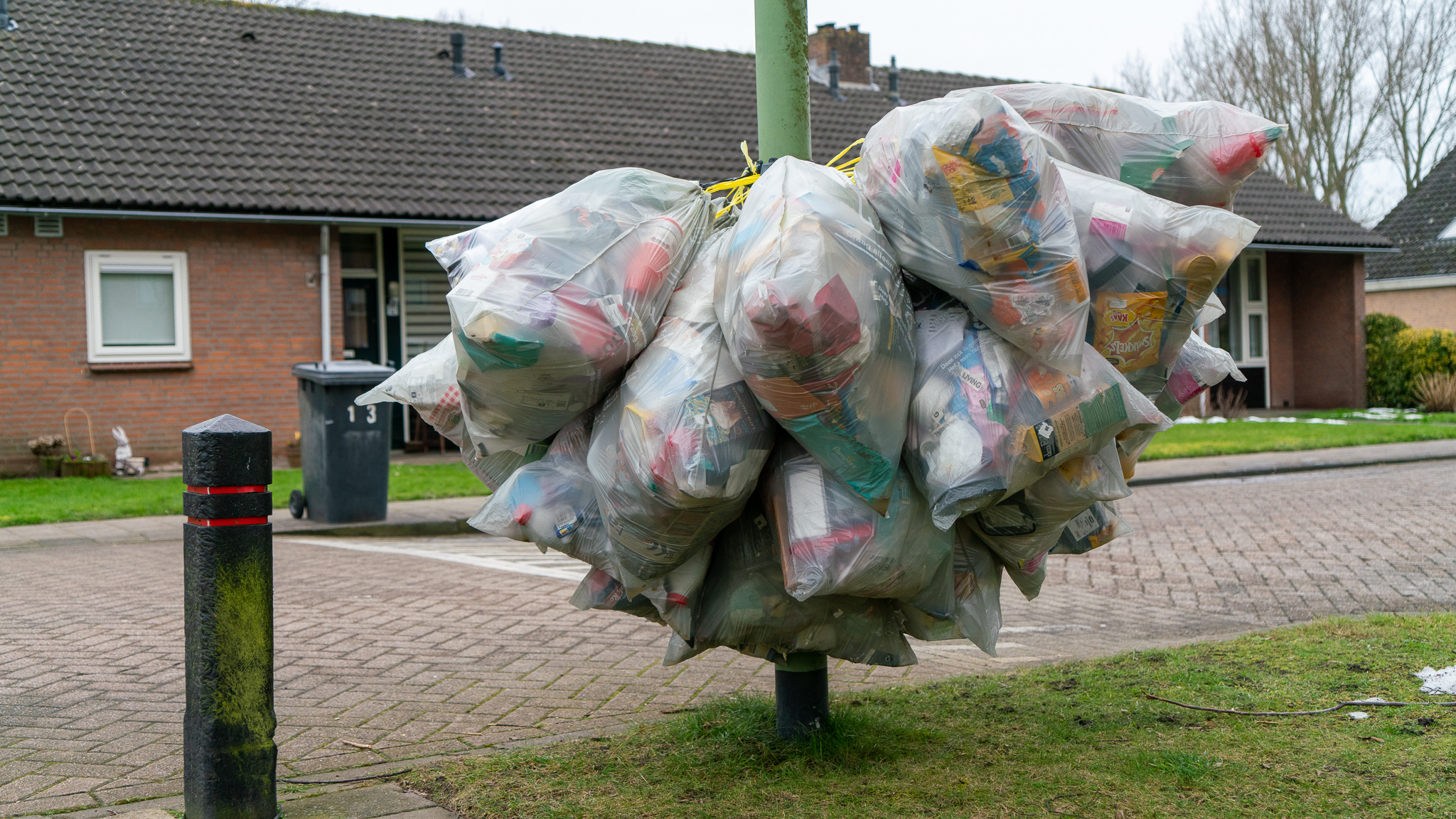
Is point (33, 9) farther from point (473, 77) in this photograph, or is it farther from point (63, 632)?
point (63, 632)

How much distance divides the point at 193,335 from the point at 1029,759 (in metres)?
13.5

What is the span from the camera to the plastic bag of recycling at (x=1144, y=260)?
2885mm

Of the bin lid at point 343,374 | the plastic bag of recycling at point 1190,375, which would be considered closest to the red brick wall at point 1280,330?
the bin lid at point 343,374

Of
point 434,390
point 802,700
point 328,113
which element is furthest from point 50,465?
point 802,700

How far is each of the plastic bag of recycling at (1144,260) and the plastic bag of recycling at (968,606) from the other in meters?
0.63

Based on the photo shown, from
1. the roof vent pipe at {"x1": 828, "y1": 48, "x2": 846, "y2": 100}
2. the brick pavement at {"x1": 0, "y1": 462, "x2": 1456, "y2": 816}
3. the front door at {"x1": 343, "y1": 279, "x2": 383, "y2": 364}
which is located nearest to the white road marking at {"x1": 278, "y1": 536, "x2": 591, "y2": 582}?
the brick pavement at {"x1": 0, "y1": 462, "x2": 1456, "y2": 816}

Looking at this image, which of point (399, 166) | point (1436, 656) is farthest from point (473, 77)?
point (1436, 656)

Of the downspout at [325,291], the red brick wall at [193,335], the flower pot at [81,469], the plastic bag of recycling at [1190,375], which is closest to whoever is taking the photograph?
the plastic bag of recycling at [1190,375]

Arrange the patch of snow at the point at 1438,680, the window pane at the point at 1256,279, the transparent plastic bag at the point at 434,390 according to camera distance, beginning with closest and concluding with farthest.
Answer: the transparent plastic bag at the point at 434,390 < the patch of snow at the point at 1438,680 < the window pane at the point at 1256,279

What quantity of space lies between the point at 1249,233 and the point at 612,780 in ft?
7.64

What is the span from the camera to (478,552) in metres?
8.81

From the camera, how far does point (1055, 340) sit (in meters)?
2.69

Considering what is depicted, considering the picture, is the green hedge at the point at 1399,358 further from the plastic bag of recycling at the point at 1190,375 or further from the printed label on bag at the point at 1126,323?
the printed label on bag at the point at 1126,323

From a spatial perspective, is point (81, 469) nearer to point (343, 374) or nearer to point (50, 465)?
point (50, 465)
